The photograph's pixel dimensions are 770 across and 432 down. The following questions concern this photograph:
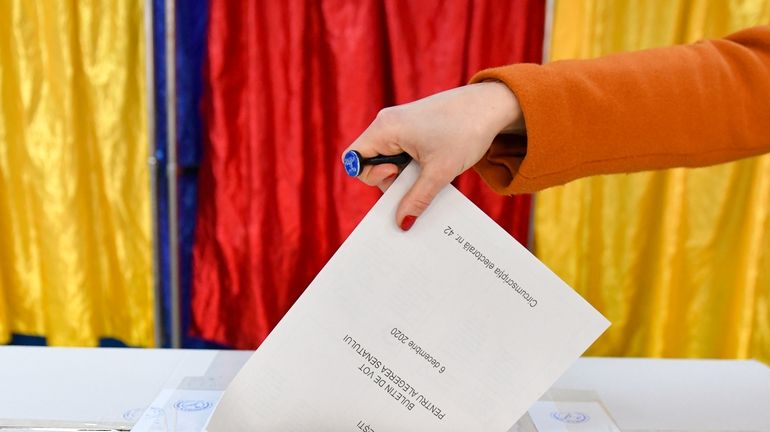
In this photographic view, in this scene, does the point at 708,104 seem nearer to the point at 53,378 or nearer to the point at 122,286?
the point at 53,378

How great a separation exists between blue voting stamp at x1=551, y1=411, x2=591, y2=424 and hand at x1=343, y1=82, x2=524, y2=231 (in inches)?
12.1

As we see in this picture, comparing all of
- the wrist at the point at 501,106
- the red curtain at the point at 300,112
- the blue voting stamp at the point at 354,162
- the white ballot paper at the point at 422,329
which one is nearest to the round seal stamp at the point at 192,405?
the white ballot paper at the point at 422,329

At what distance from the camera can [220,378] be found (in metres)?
0.73

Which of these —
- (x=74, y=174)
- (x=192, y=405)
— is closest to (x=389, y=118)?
(x=192, y=405)

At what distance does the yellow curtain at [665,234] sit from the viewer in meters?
1.66

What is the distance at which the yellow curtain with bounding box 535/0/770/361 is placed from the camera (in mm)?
1655

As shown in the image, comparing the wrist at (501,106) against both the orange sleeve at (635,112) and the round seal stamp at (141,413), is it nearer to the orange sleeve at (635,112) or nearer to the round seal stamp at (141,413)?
the orange sleeve at (635,112)

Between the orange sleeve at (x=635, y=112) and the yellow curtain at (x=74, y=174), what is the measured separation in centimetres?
144

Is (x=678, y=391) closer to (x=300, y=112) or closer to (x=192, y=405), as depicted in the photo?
(x=192, y=405)

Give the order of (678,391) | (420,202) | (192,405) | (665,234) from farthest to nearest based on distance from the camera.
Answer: (665,234) < (678,391) < (192,405) < (420,202)

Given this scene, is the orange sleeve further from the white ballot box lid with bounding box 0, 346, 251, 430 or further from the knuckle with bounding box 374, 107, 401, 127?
the white ballot box lid with bounding box 0, 346, 251, 430

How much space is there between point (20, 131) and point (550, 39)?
4.99 feet

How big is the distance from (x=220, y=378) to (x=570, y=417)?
1.31 feet

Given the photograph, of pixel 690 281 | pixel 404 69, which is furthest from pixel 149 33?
pixel 690 281
